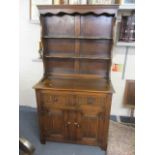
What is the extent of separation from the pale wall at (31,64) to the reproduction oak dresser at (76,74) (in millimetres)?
331

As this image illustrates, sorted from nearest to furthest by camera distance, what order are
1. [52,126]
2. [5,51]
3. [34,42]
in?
1. [5,51]
2. [52,126]
3. [34,42]

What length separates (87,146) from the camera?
1.98 meters

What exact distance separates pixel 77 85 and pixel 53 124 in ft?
1.77

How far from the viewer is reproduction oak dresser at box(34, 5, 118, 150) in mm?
1776

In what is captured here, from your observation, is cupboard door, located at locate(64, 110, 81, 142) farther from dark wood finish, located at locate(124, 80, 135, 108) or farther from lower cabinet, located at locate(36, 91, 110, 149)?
dark wood finish, located at locate(124, 80, 135, 108)

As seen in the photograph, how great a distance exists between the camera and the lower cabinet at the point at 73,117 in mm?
1770

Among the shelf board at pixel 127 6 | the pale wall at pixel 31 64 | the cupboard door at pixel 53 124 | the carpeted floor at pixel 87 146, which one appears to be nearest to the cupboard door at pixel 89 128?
the carpeted floor at pixel 87 146

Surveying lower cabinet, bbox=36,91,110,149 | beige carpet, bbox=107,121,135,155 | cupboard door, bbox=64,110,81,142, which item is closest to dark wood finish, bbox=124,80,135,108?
beige carpet, bbox=107,121,135,155

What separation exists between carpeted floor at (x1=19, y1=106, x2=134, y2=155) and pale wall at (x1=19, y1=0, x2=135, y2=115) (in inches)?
14.5

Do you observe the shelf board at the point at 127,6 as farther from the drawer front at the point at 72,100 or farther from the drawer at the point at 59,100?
the drawer at the point at 59,100
